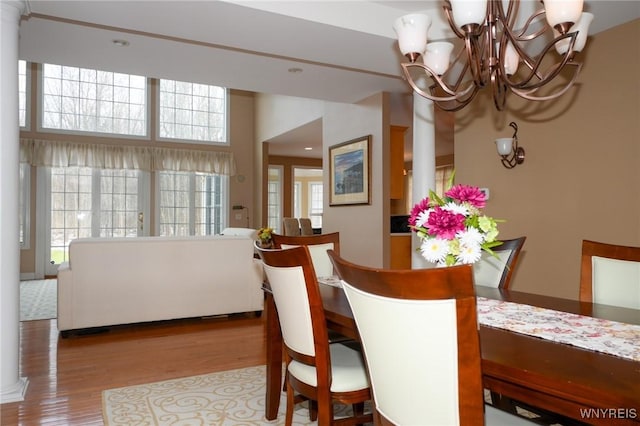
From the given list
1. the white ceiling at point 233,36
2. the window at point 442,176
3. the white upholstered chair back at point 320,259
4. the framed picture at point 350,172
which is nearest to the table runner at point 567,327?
the white upholstered chair back at point 320,259

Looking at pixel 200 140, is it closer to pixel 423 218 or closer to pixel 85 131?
pixel 85 131

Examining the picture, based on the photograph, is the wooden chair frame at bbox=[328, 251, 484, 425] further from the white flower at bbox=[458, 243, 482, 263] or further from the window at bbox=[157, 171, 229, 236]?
the window at bbox=[157, 171, 229, 236]

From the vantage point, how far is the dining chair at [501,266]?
2.30m

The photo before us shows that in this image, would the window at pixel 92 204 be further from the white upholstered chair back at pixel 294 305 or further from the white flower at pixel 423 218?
the white flower at pixel 423 218

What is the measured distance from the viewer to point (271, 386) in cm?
229

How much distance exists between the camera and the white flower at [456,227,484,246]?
5.26 ft

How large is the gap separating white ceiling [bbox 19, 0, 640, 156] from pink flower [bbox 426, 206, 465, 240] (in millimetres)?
2128

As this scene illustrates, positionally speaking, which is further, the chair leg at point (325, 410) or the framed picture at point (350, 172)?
the framed picture at point (350, 172)

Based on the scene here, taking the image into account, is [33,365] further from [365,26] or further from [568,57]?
[568,57]

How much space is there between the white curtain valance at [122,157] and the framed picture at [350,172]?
3704mm

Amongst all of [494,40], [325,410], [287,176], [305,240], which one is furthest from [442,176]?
[325,410]

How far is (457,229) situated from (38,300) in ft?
19.7

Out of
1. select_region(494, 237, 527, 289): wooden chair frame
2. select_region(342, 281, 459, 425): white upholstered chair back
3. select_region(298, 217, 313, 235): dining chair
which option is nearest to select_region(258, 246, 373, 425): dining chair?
select_region(342, 281, 459, 425): white upholstered chair back

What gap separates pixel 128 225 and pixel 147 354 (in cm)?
591
